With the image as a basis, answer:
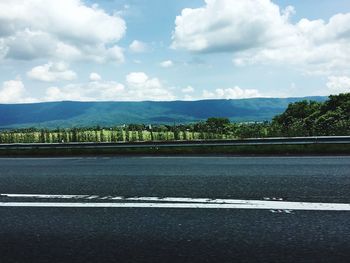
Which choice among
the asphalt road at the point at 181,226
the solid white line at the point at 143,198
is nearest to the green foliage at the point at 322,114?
the asphalt road at the point at 181,226

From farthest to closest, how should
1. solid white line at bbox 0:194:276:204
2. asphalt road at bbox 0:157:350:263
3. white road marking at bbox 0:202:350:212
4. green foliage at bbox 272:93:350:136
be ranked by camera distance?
green foliage at bbox 272:93:350:136 < solid white line at bbox 0:194:276:204 < white road marking at bbox 0:202:350:212 < asphalt road at bbox 0:157:350:263

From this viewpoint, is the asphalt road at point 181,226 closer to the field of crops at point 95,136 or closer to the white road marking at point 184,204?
the white road marking at point 184,204

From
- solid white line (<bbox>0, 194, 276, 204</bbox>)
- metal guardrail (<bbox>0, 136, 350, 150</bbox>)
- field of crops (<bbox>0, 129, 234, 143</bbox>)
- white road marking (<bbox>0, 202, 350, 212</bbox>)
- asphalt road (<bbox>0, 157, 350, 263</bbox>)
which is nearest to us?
asphalt road (<bbox>0, 157, 350, 263</bbox>)

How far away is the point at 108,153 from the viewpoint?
53.4 ft

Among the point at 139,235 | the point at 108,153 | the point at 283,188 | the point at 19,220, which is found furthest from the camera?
the point at 108,153

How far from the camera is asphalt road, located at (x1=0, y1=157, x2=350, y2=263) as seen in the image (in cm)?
403

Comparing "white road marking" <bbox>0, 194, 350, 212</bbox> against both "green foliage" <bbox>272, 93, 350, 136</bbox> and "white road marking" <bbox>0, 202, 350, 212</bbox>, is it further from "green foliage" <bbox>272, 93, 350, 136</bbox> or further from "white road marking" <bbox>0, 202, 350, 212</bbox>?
"green foliage" <bbox>272, 93, 350, 136</bbox>

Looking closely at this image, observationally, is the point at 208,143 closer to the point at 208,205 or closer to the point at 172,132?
the point at 172,132

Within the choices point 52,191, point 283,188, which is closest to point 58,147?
point 52,191

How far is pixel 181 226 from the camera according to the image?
488 cm

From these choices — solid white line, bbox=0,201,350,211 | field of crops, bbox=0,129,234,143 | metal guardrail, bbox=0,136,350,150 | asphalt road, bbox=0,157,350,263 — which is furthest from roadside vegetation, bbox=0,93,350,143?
solid white line, bbox=0,201,350,211

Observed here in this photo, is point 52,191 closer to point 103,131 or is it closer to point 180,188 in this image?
point 180,188

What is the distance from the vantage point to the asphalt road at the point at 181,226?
4031mm

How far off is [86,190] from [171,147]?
30.7 ft
